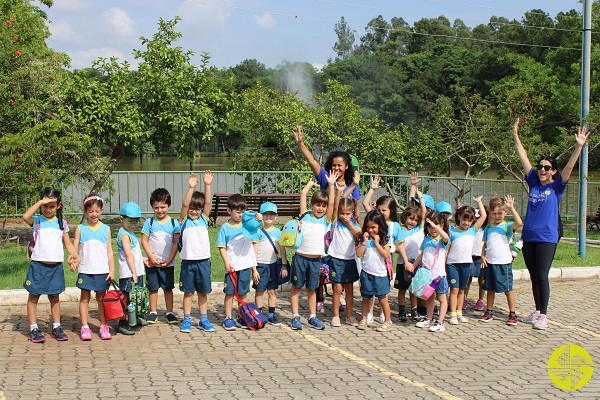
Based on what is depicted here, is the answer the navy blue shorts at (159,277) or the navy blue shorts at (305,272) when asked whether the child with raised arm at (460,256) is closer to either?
the navy blue shorts at (305,272)

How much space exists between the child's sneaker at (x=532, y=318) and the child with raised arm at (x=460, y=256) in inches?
26.9

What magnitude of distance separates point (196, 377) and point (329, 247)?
2.54m

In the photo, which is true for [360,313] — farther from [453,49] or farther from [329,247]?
[453,49]

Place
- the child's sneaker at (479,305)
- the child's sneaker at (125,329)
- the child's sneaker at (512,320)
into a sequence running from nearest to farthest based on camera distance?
the child's sneaker at (125,329) < the child's sneaker at (512,320) < the child's sneaker at (479,305)

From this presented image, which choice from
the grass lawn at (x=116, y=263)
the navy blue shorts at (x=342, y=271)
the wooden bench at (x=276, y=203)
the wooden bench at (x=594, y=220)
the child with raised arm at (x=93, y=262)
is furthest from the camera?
the wooden bench at (x=594, y=220)

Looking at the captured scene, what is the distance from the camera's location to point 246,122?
19094 millimetres

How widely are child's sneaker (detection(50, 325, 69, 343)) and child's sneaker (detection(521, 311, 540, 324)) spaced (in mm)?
5167

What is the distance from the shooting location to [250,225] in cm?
770

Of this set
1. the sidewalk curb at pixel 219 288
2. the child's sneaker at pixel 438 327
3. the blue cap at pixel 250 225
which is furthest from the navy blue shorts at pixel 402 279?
the blue cap at pixel 250 225

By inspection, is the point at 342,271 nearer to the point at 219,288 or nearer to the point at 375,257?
the point at 375,257

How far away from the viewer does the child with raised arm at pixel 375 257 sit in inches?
306

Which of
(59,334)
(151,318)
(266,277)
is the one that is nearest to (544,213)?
(266,277)

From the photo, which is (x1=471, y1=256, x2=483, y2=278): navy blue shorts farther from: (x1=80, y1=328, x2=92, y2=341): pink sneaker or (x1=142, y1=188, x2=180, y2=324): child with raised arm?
(x1=80, y1=328, x2=92, y2=341): pink sneaker

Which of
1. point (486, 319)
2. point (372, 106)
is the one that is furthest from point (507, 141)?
point (372, 106)
